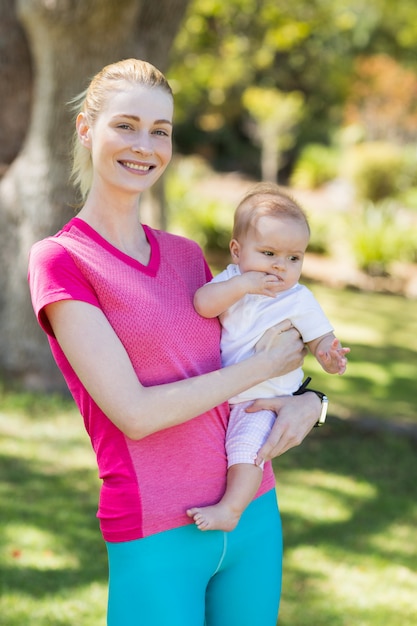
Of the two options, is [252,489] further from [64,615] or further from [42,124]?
[42,124]

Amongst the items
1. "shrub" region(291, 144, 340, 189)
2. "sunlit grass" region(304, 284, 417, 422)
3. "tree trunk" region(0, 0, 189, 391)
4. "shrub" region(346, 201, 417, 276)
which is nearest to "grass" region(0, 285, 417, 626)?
"sunlit grass" region(304, 284, 417, 422)

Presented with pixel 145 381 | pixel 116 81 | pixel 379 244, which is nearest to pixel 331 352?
pixel 145 381

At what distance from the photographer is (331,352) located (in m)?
2.04

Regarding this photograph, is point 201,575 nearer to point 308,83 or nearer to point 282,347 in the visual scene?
point 282,347

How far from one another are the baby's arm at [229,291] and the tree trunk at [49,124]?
13.0 ft

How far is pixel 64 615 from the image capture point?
363 centimetres

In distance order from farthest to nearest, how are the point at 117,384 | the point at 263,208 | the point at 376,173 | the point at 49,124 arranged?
the point at 376,173 → the point at 49,124 → the point at 263,208 → the point at 117,384

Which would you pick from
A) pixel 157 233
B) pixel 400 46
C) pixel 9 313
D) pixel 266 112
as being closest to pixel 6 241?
pixel 9 313

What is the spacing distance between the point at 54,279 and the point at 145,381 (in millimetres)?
300

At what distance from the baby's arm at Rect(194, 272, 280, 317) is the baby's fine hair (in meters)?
0.13

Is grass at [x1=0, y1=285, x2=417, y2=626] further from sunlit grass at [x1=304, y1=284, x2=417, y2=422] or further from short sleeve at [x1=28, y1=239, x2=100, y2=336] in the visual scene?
short sleeve at [x1=28, y1=239, x2=100, y2=336]

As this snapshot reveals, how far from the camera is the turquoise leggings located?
72.0 inches

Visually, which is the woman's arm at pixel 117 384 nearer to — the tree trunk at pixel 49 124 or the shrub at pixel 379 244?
the tree trunk at pixel 49 124

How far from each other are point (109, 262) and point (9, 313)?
15.0ft
